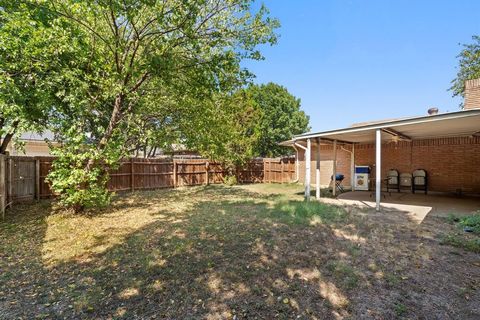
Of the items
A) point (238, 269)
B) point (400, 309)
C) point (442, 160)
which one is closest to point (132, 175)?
point (238, 269)

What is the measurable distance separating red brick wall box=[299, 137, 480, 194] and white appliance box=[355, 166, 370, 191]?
1.06 metres

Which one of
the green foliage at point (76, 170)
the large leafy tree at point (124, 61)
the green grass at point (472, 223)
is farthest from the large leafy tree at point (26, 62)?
the green grass at point (472, 223)

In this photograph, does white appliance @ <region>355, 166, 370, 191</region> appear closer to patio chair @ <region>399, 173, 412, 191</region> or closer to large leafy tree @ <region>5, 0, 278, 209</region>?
patio chair @ <region>399, 173, 412, 191</region>

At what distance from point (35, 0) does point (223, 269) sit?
20.3 feet

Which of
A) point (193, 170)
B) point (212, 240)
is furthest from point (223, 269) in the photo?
point (193, 170)

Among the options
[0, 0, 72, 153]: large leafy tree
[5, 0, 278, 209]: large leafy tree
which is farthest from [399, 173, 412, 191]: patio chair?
[0, 0, 72, 153]: large leafy tree

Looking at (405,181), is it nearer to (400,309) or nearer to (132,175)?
(400,309)

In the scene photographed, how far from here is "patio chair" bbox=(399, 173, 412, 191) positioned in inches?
412

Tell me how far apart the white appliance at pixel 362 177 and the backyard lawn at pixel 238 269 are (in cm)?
545

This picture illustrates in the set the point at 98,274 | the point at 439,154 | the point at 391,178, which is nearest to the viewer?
the point at 98,274

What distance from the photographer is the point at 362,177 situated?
11211mm

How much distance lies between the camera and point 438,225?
17.4 ft

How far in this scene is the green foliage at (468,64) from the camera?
15.6m

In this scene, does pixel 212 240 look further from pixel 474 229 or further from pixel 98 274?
pixel 474 229
